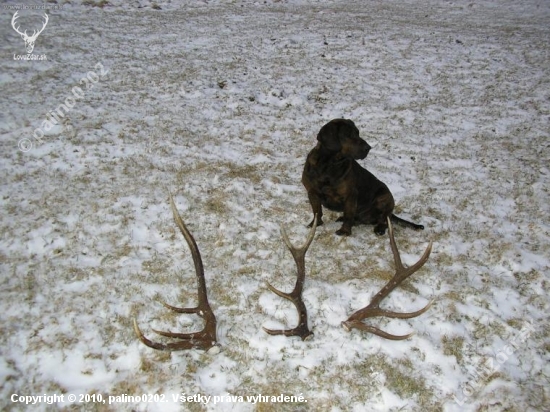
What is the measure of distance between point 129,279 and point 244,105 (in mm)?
5836

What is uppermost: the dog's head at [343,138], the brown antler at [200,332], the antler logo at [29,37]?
the antler logo at [29,37]

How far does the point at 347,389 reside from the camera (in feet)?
13.3

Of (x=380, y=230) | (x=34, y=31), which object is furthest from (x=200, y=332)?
(x=34, y=31)

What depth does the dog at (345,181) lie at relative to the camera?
481cm

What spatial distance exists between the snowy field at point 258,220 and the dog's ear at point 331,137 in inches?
64.5

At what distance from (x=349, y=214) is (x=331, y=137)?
126cm

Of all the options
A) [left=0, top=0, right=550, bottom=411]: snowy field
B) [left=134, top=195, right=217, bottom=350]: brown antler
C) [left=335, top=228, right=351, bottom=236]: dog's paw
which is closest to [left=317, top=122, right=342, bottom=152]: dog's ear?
[left=335, top=228, right=351, bottom=236]: dog's paw

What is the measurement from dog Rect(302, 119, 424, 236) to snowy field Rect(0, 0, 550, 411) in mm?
463

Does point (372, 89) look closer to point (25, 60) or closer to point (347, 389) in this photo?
point (347, 389)

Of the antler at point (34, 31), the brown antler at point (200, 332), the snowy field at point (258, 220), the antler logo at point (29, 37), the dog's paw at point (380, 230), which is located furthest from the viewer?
the antler at point (34, 31)

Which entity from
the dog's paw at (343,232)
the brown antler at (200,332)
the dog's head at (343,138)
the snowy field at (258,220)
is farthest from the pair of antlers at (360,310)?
the dog's paw at (343,232)

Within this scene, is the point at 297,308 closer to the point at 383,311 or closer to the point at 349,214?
the point at 383,311

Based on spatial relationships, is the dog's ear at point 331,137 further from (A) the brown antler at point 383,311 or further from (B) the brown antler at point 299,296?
(A) the brown antler at point 383,311

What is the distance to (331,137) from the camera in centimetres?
480
